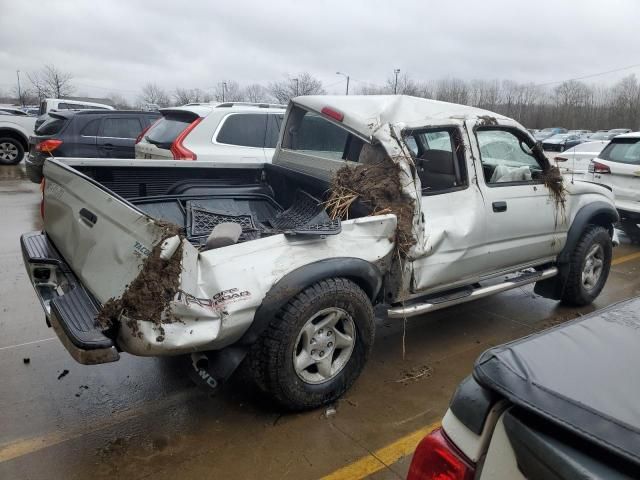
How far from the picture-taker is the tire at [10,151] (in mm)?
15492

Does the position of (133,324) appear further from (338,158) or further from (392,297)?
(338,158)

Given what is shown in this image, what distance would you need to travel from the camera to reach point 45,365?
3.76 metres

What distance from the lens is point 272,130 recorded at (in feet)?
25.6

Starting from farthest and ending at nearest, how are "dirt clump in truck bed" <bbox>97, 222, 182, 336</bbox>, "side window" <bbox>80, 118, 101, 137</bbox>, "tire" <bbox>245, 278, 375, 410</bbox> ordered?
"side window" <bbox>80, 118, 101, 137</bbox> → "tire" <bbox>245, 278, 375, 410</bbox> → "dirt clump in truck bed" <bbox>97, 222, 182, 336</bbox>

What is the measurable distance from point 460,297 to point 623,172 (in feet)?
18.2

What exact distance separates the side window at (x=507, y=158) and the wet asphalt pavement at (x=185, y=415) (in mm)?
1407

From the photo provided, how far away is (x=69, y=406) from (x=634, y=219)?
8044 millimetres

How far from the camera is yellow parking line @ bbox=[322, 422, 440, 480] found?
9.02ft

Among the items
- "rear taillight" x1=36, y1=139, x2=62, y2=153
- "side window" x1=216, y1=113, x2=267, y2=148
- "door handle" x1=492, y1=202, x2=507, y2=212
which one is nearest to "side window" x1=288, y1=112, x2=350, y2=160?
"door handle" x1=492, y1=202, x2=507, y2=212

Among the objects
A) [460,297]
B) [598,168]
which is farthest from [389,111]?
[598,168]

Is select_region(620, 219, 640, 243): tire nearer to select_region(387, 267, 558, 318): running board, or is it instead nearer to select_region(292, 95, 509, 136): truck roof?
select_region(387, 267, 558, 318): running board

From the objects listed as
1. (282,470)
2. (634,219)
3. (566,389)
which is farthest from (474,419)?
(634,219)

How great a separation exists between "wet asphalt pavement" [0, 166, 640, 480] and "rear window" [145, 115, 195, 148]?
346 cm

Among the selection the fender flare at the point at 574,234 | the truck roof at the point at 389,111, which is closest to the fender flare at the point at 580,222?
the fender flare at the point at 574,234
